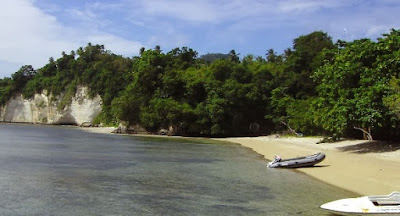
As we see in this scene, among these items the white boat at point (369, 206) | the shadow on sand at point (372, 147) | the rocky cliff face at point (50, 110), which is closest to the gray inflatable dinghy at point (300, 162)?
the shadow on sand at point (372, 147)

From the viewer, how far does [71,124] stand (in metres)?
87.0

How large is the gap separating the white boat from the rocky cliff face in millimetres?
73916

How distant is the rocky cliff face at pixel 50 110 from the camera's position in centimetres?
8206

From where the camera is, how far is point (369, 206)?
10867 millimetres

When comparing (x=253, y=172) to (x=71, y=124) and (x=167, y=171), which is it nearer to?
(x=167, y=171)

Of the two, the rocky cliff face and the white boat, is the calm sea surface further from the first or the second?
the rocky cliff face

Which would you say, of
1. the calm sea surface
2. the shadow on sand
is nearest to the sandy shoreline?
the shadow on sand

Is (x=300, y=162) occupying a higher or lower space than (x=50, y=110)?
lower

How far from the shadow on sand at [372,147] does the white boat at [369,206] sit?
13.6 meters

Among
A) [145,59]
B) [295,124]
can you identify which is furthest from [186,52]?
[295,124]

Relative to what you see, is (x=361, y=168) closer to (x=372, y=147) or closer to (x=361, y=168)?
(x=361, y=168)

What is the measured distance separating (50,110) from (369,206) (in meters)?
86.3

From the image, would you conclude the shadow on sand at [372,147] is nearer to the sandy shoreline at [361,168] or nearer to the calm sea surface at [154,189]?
the sandy shoreline at [361,168]

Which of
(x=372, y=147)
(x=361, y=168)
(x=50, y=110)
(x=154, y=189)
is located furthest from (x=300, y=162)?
(x=50, y=110)
